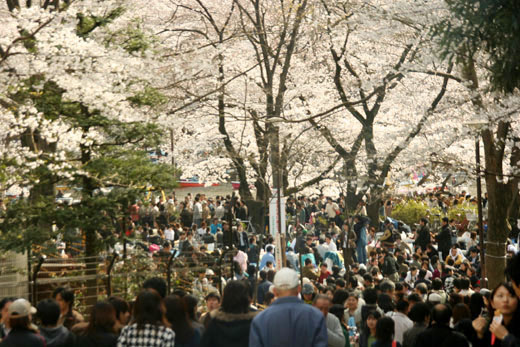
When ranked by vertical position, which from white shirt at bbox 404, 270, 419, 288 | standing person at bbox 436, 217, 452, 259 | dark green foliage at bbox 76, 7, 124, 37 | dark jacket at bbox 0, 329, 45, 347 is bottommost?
white shirt at bbox 404, 270, 419, 288

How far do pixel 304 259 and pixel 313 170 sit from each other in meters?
9.51

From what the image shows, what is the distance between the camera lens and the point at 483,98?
11242 millimetres

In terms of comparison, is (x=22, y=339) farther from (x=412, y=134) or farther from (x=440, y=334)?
(x=412, y=134)

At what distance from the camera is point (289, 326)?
4324mm

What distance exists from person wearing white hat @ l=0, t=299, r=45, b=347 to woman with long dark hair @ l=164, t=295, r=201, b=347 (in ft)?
3.11

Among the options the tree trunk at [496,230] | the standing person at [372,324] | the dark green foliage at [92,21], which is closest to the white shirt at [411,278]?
the tree trunk at [496,230]

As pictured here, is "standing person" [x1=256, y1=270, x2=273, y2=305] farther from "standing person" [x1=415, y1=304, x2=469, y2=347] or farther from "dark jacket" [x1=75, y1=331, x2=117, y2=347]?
"dark jacket" [x1=75, y1=331, x2=117, y2=347]

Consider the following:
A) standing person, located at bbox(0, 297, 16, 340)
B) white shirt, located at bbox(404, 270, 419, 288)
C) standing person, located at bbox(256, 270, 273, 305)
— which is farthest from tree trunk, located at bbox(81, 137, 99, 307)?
white shirt, located at bbox(404, 270, 419, 288)

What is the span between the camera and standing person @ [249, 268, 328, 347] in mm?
4305

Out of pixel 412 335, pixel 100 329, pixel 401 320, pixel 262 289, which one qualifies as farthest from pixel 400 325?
pixel 262 289

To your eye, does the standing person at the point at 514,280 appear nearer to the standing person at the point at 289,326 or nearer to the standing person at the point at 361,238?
the standing person at the point at 289,326

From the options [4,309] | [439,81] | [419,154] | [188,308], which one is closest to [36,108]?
[4,309]

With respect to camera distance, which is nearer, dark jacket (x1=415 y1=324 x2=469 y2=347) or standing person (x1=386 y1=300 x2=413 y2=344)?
dark jacket (x1=415 y1=324 x2=469 y2=347)

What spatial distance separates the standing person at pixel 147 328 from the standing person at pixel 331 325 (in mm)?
1632
